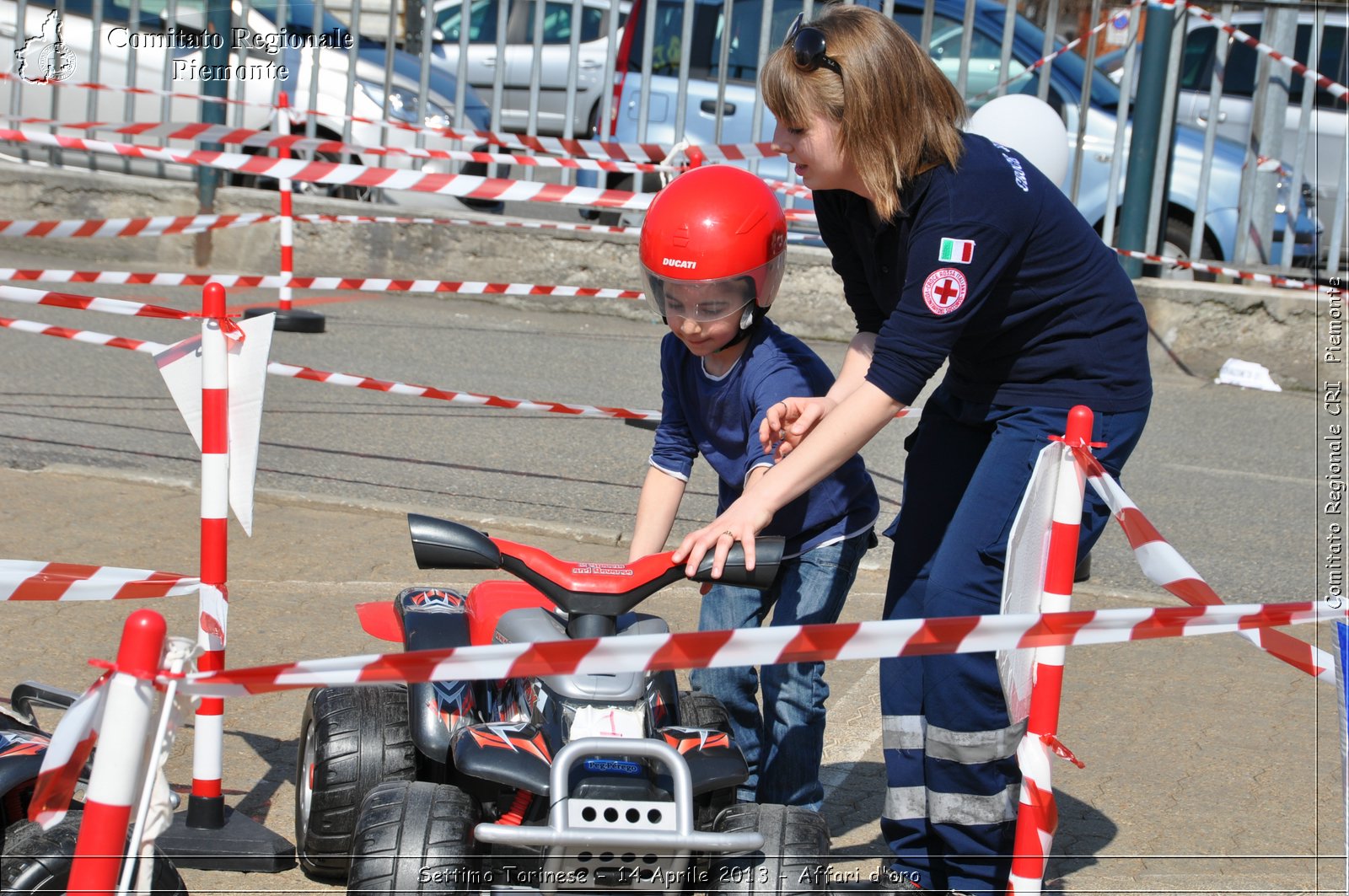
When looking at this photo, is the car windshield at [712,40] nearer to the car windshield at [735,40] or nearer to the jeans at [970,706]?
the car windshield at [735,40]

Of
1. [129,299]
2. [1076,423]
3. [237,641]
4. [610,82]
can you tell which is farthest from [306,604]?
[610,82]

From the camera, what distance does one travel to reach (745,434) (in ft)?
10.2

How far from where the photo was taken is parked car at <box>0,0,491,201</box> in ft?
33.3

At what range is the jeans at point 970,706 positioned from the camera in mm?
2691

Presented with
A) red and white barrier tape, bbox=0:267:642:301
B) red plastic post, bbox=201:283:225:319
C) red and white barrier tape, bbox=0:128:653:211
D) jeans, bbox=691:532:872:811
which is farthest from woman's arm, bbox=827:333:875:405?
red and white barrier tape, bbox=0:128:653:211

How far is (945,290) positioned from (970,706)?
778mm

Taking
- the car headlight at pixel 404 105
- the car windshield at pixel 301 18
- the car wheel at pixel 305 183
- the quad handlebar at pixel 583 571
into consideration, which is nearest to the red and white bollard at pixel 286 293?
the car wheel at pixel 305 183

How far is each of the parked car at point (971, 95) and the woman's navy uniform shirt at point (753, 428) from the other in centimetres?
644

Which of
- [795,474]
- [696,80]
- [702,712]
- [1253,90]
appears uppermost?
[1253,90]

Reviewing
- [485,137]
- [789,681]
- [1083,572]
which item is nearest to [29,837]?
[789,681]

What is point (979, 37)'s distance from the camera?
9555 mm

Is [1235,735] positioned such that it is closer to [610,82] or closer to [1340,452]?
[1340,452]

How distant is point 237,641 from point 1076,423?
2.49m

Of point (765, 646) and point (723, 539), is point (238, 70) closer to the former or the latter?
point (723, 539)
